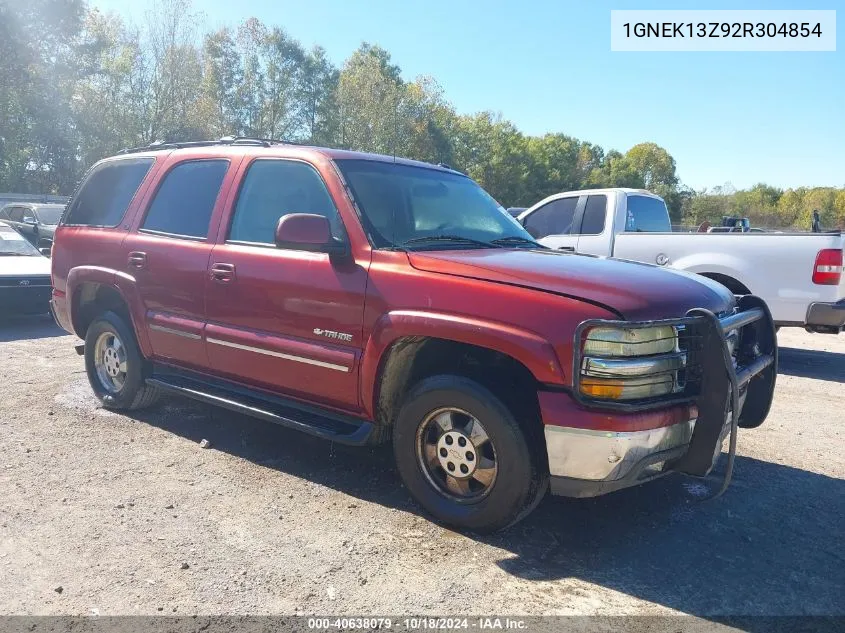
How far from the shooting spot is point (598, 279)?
3.20 meters

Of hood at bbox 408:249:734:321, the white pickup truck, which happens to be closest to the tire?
hood at bbox 408:249:734:321

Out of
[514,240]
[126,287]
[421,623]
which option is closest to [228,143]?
[126,287]

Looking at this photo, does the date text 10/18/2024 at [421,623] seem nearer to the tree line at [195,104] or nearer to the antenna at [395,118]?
the tree line at [195,104]

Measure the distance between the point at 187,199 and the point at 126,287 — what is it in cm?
81

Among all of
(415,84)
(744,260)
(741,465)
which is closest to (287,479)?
(741,465)

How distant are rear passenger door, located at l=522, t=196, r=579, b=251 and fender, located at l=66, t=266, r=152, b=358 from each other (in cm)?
558

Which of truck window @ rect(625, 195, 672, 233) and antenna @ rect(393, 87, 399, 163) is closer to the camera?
truck window @ rect(625, 195, 672, 233)

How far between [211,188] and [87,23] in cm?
3427

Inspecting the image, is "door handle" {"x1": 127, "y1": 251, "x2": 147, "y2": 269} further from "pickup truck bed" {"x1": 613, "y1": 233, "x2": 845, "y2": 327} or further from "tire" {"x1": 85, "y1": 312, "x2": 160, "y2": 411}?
"pickup truck bed" {"x1": 613, "y1": 233, "x2": 845, "y2": 327}

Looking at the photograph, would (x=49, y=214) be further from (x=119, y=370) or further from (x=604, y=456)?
(x=604, y=456)

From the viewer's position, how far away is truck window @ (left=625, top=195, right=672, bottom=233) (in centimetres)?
898

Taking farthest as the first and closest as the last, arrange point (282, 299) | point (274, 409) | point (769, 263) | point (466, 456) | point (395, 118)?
point (395, 118), point (769, 263), point (274, 409), point (282, 299), point (466, 456)

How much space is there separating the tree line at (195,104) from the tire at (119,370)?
18178 millimetres

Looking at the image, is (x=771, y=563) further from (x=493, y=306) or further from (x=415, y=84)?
(x=415, y=84)
